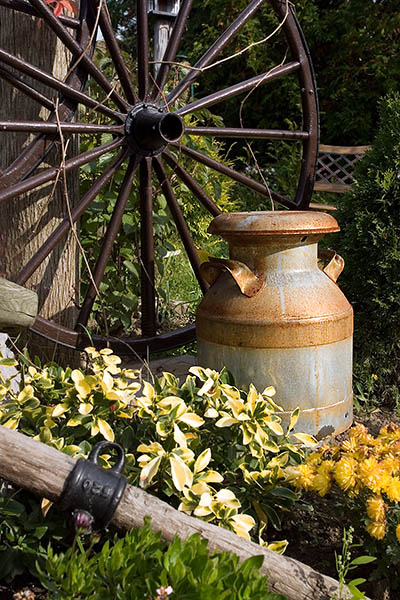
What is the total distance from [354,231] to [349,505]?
62.3 inches

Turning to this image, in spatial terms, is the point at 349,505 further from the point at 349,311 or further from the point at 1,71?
the point at 1,71

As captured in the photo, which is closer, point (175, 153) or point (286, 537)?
point (286, 537)

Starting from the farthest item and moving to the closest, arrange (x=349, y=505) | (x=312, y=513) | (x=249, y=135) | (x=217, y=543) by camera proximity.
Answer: (x=249, y=135) → (x=312, y=513) → (x=349, y=505) → (x=217, y=543)

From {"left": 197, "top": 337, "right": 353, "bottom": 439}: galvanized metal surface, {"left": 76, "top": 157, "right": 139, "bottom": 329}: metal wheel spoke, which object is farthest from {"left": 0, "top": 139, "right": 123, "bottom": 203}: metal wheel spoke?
{"left": 197, "top": 337, "right": 353, "bottom": 439}: galvanized metal surface

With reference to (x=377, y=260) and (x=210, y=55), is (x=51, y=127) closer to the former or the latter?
(x=210, y=55)

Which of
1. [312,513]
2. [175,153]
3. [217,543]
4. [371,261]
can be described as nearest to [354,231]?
[371,261]

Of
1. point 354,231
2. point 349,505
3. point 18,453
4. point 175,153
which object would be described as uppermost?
point 175,153

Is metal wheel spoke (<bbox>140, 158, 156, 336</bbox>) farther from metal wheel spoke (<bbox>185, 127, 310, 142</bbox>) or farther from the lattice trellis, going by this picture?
the lattice trellis

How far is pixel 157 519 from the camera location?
1553 millimetres

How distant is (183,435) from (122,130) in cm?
158

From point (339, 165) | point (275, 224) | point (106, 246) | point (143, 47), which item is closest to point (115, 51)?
point (143, 47)

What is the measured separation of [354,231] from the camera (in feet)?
10.2

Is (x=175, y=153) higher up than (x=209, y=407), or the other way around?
(x=175, y=153)

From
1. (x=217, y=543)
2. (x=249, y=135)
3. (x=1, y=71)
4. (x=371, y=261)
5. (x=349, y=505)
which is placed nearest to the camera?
(x=217, y=543)
